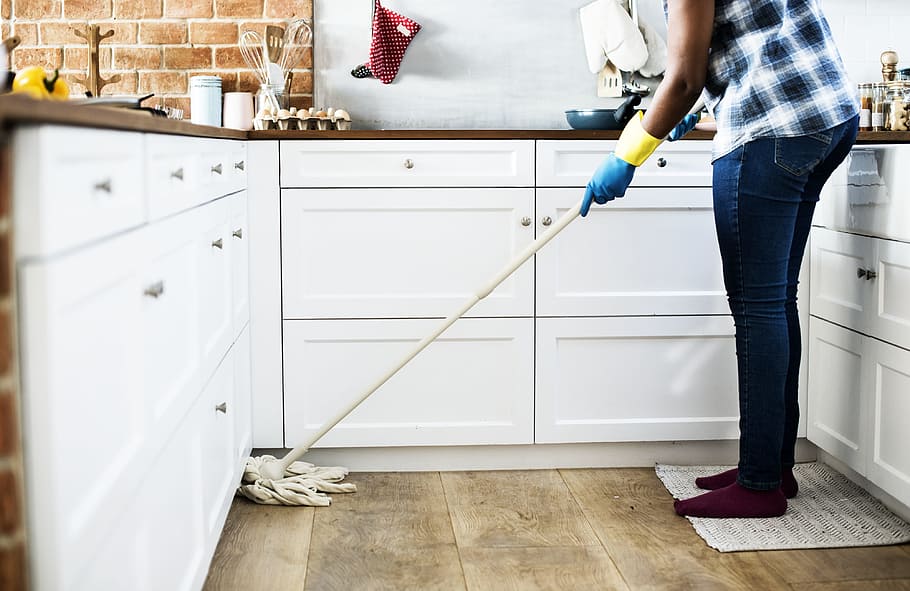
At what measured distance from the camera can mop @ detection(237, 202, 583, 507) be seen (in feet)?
8.03

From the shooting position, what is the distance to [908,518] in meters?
2.34

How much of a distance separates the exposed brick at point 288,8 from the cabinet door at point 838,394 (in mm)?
1775

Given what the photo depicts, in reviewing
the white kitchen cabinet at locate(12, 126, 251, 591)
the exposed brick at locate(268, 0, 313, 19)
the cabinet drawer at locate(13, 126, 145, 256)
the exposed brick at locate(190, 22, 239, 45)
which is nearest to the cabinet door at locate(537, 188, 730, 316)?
the white kitchen cabinet at locate(12, 126, 251, 591)

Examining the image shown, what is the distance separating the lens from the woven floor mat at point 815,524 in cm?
221

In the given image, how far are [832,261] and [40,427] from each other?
2.12m

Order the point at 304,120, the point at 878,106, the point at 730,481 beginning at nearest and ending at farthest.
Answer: the point at 730,481 → the point at 304,120 → the point at 878,106

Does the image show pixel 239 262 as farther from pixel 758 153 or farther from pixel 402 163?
pixel 758 153

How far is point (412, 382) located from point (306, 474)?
0.37m

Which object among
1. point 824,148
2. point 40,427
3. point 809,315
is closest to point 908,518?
point 809,315

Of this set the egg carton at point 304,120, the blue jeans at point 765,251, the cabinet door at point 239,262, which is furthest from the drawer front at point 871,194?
the cabinet door at point 239,262

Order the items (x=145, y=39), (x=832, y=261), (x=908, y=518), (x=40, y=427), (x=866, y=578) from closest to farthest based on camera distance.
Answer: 1. (x=40, y=427)
2. (x=866, y=578)
3. (x=908, y=518)
4. (x=832, y=261)
5. (x=145, y=39)

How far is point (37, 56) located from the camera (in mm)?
3064

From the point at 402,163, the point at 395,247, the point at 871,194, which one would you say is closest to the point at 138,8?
the point at 402,163

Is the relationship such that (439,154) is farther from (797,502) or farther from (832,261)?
(797,502)
